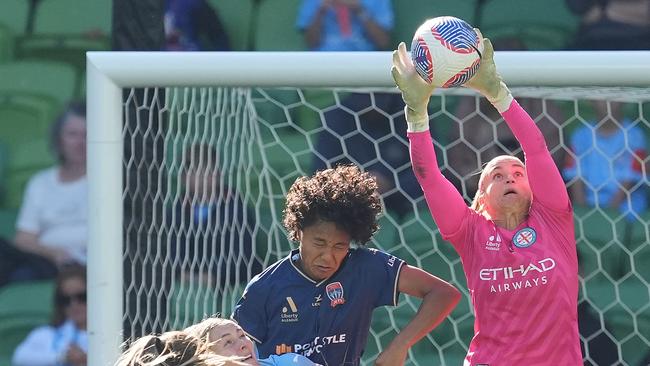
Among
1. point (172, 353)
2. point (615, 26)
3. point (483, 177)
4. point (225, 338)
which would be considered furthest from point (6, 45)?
point (172, 353)

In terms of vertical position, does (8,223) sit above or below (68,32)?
below

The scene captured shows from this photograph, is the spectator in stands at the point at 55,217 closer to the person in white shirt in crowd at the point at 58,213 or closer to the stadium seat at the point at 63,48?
the person in white shirt in crowd at the point at 58,213

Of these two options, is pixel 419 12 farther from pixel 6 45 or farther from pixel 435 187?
pixel 435 187

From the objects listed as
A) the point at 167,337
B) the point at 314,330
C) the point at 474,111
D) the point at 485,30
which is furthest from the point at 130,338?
the point at 485,30

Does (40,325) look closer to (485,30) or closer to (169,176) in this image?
(169,176)

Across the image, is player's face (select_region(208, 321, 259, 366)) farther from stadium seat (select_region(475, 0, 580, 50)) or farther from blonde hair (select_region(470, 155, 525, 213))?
stadium seat (select_region(475, 0, 580, 50))

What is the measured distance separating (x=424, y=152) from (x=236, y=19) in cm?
247

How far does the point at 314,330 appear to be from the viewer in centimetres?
263

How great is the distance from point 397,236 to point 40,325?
1.51 metres

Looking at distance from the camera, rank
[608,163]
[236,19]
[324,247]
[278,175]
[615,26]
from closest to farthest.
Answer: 1. [324,247]
2. [608,163]
3. [278,175]
4. [615,26]
5. [236,19]

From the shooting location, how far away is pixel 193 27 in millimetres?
4812

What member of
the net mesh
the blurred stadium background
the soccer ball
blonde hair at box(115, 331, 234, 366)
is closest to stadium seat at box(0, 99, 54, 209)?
the blurred stadium background

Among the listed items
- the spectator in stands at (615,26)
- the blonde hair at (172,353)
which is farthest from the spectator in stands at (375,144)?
the blonde hair at (172,353)

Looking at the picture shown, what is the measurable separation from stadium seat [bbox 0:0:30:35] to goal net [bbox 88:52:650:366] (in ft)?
4.96
